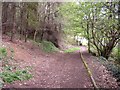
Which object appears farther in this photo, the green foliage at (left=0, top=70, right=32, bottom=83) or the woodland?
the woodland

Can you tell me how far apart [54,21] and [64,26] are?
2961 mm

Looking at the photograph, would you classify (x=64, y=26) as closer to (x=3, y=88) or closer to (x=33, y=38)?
(x=33, y=38)

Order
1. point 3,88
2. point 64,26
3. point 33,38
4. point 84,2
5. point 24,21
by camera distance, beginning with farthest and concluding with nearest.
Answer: point 64,26, point 33,38, point 24,21, point 84,2, point 3,88

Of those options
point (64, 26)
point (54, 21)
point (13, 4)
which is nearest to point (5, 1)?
point (13, 4)

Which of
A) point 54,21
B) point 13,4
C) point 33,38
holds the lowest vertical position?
point 33,38

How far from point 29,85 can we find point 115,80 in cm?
414

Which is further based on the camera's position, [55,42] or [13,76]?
[55,42]

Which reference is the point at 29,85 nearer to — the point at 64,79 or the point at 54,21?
the point at 64,79

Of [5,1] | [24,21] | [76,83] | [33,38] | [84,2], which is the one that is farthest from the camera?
[33,38]

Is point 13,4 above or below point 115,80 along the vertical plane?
above

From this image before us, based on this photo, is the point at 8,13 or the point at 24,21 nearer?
the point at 8,13

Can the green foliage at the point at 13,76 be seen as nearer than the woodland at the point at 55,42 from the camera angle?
Yes

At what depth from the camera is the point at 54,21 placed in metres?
27.9

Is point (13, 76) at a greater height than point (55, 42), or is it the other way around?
point (13, 76)
